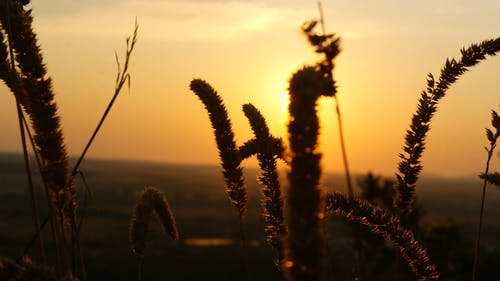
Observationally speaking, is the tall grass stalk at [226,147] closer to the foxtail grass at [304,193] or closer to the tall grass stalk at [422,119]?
the tall grass stalk at [422,119]

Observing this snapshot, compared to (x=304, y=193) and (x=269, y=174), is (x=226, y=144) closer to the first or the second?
(x=269, y=174)

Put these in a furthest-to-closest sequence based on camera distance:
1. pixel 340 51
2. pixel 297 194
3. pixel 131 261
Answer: pixel 131 261, pixel 340 51, pixel 297 194

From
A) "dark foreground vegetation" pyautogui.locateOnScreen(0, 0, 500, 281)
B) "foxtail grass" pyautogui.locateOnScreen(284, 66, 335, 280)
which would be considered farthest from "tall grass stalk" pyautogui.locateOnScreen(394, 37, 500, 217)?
"foxtail grass" pyautogui.locateOnScreen(284, 66, 335, 280)

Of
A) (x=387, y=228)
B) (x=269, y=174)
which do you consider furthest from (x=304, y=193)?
(x=269, y=174)

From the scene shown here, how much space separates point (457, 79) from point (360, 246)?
1620mm

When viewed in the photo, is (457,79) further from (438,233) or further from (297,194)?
(438,233)

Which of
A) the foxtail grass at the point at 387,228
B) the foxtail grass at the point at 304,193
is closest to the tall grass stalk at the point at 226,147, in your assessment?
the foxtail grass at the point at 387,228

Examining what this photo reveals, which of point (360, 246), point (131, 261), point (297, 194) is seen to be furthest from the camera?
point (131, 261)

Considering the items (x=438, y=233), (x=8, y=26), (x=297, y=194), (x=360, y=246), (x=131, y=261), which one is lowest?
(x=131, y=261)

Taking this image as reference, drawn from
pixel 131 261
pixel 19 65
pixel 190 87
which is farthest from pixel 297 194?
pixel 131 261

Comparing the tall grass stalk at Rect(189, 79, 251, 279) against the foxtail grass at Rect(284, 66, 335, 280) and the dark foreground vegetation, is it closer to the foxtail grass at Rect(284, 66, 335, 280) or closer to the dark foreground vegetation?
the dark foreground vegetation

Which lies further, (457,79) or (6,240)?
(6,240)

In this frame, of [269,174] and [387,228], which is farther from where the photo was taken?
[269,174]

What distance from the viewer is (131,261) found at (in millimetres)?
186625
